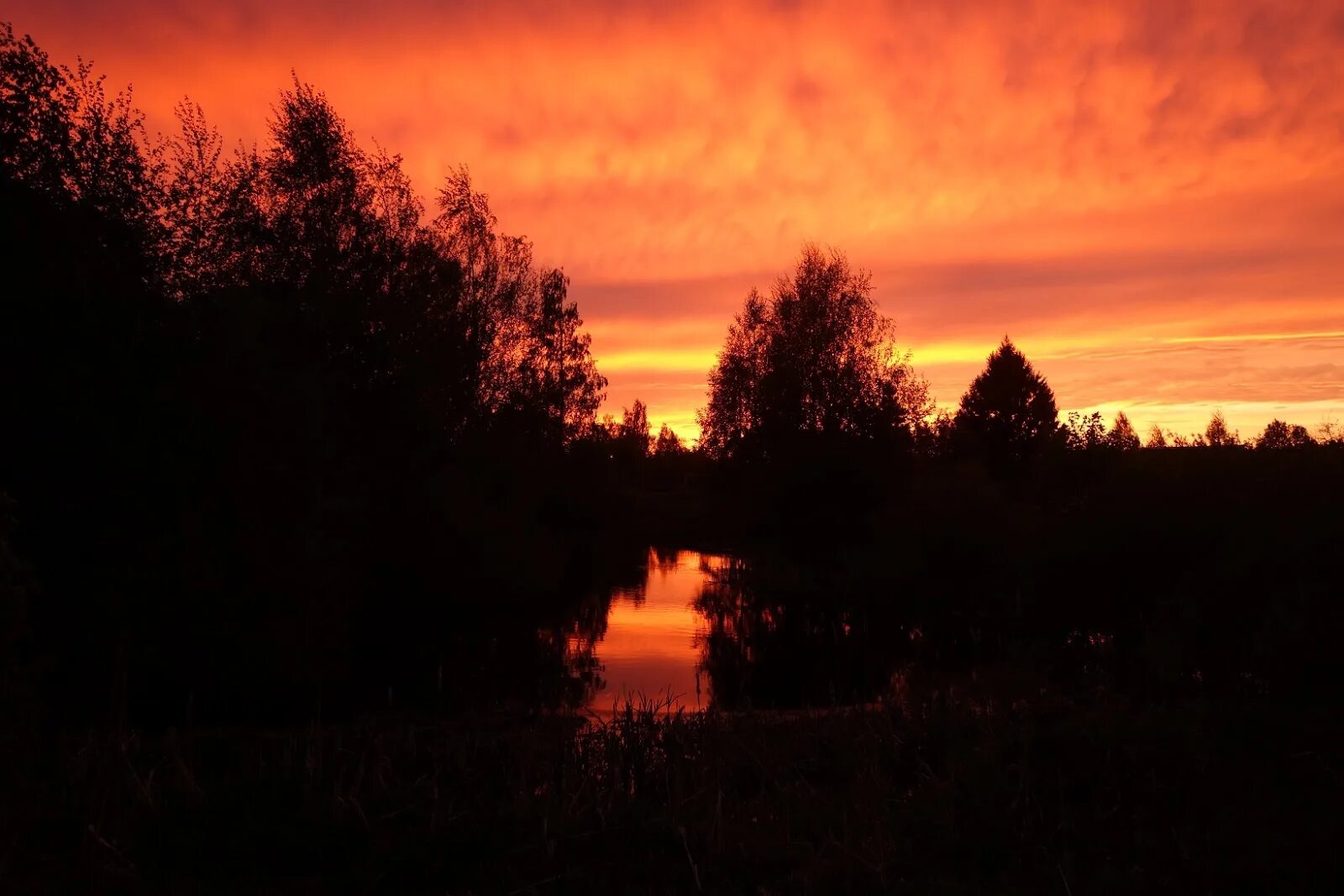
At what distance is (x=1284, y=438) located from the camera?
845 inches

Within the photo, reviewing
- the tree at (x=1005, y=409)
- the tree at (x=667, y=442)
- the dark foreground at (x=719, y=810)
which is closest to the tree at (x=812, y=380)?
the tree at (x=1005, y=409)

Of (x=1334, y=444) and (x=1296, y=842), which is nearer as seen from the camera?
(x=1296, y=842)

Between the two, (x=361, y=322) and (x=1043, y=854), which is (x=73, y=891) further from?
(x=361, y=322)

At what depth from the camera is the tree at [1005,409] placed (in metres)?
58.8

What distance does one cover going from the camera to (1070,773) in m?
11.3

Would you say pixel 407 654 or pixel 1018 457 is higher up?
pixel 1018 457

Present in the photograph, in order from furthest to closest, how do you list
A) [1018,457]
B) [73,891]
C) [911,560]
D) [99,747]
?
[1018,457] < [911,560] < [99,747] < [73,891]

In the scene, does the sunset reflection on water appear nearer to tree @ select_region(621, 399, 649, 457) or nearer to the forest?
the forest

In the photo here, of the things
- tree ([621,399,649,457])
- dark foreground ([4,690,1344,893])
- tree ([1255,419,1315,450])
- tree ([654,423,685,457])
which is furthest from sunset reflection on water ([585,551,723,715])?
tree ([654,423,685,457])

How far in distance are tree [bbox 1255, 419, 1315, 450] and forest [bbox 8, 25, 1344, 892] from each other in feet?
0.39

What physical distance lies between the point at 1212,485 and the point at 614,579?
2763 centimetres

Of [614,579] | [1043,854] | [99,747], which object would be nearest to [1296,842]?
[1043,854]

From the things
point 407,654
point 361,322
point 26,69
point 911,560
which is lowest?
point 407,654

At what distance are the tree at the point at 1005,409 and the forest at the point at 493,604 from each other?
19044 mm
